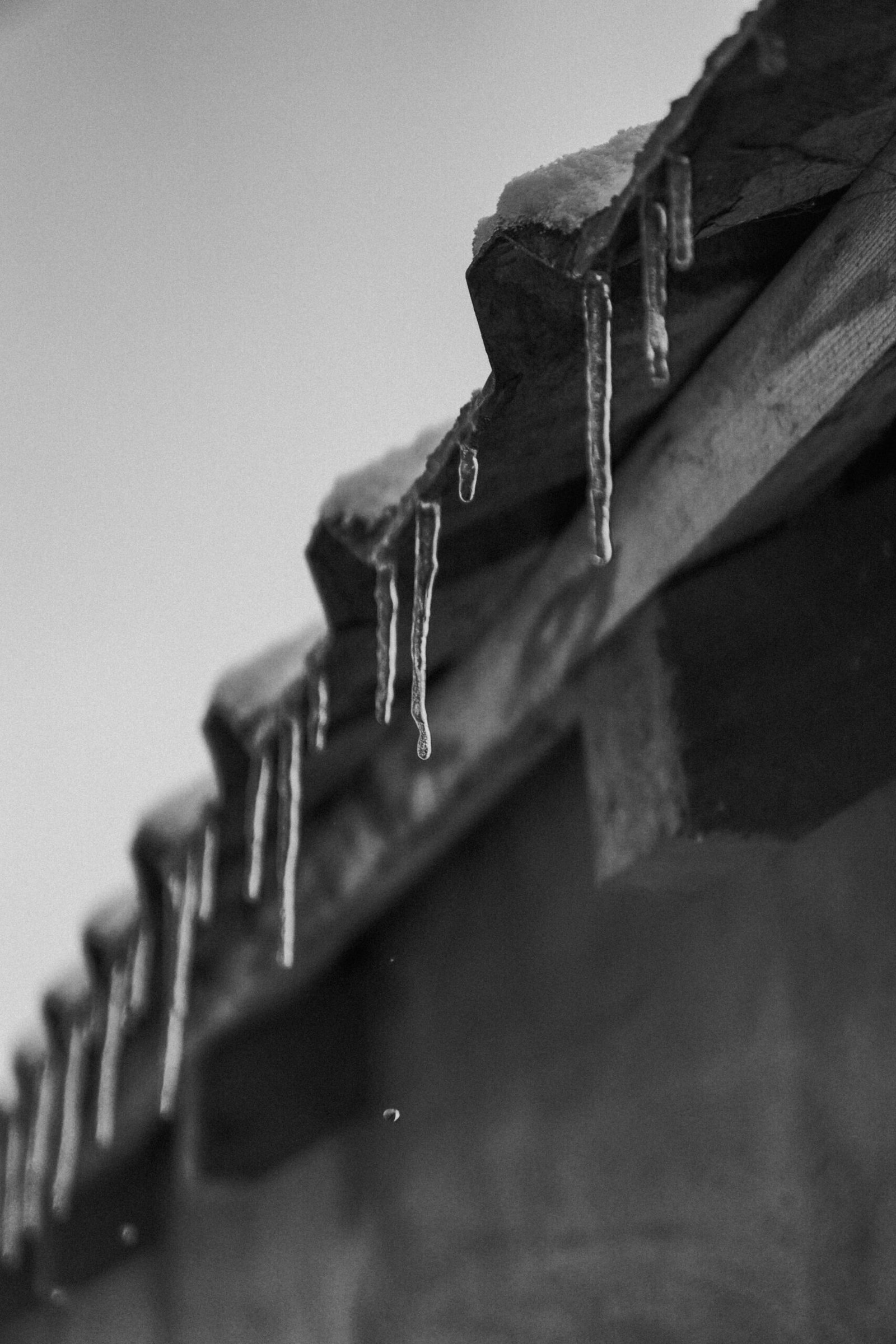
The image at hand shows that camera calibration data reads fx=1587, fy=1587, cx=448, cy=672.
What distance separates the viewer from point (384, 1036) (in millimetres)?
3785

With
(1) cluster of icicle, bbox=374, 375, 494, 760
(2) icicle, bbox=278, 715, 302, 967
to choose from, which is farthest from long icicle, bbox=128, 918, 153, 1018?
(1) cluster of icicle, bbox=374, 375, 494, 760

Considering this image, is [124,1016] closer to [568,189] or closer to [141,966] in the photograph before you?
[141,966]

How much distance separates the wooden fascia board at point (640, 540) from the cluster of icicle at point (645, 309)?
5.6 inches

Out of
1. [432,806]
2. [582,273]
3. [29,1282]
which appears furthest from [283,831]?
[29,1282]

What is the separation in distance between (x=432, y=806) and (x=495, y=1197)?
34.9 inches

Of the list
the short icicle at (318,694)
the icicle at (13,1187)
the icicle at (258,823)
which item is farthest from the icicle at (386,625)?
the icicle at (13,1187)

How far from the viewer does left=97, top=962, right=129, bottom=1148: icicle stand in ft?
11.9

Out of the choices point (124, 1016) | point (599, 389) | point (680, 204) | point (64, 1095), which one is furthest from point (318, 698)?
point (64, 1095)

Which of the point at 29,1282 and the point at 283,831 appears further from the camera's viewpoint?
the point at 29,1282

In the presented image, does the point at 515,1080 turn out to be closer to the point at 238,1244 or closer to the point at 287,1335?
the point at 287,1335

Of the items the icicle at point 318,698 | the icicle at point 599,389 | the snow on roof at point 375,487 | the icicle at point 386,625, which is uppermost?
the snow on roof at point 375,487

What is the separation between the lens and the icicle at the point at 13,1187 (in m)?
4.84

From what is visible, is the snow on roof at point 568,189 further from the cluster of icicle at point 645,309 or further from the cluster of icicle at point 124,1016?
the cluster of icicle at point 124,1016

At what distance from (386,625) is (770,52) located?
103cm
